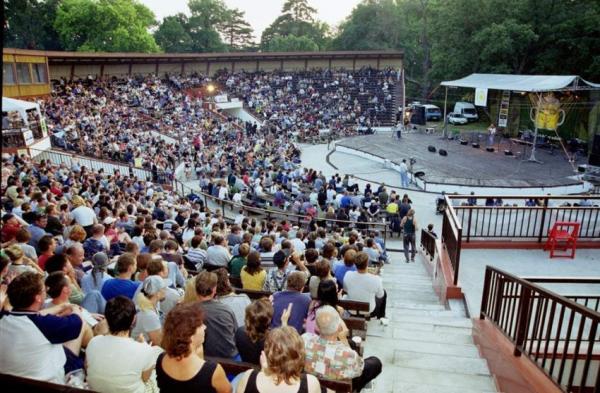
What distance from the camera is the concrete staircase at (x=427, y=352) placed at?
15.1 feet

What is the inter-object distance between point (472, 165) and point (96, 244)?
68.0 feet

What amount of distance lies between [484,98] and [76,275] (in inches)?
1108

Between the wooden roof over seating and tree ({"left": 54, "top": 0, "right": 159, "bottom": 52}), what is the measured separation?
569 inches

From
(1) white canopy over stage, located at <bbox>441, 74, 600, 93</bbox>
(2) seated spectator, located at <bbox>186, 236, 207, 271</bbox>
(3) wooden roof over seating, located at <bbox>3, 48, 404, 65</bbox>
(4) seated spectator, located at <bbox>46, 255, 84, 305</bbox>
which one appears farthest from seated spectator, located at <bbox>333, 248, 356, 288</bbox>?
(3) wooden roof over seating, located at <bbox>3, 48, 404, 65</bbox>

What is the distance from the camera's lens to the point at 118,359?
3.11 m

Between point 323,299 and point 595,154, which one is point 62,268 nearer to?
point 323,299

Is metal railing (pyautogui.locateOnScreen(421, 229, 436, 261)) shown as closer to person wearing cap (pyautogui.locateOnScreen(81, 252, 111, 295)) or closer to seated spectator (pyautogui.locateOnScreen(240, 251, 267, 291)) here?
seated spectator (pyautogui.locateOnScreen(240, 251, 267, 291))

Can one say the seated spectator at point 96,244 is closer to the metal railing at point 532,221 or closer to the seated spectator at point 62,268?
the seated spectator at point 62,268

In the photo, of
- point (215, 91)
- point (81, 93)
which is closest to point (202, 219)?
point (81, 93)

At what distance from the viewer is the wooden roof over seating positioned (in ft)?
102

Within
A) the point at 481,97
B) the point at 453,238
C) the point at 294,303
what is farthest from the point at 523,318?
the point at 481,97

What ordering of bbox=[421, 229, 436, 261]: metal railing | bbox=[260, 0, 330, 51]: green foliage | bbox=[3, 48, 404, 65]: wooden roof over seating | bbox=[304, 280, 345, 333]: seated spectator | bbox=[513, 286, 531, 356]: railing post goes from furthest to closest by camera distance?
bbox=[260, 0, 330, 51]: green foliage → bbox=[3, 48, 404, 65]: wooden roof over seating → bbox=[421, 229, 436, 261]: metal railing → bbox=[513, 286, 531, 356]: railing post → bbox=[304, 280, 345, 333]: seated spectator

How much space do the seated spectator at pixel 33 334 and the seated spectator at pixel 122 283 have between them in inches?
53.9

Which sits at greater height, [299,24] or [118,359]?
[299,24]
